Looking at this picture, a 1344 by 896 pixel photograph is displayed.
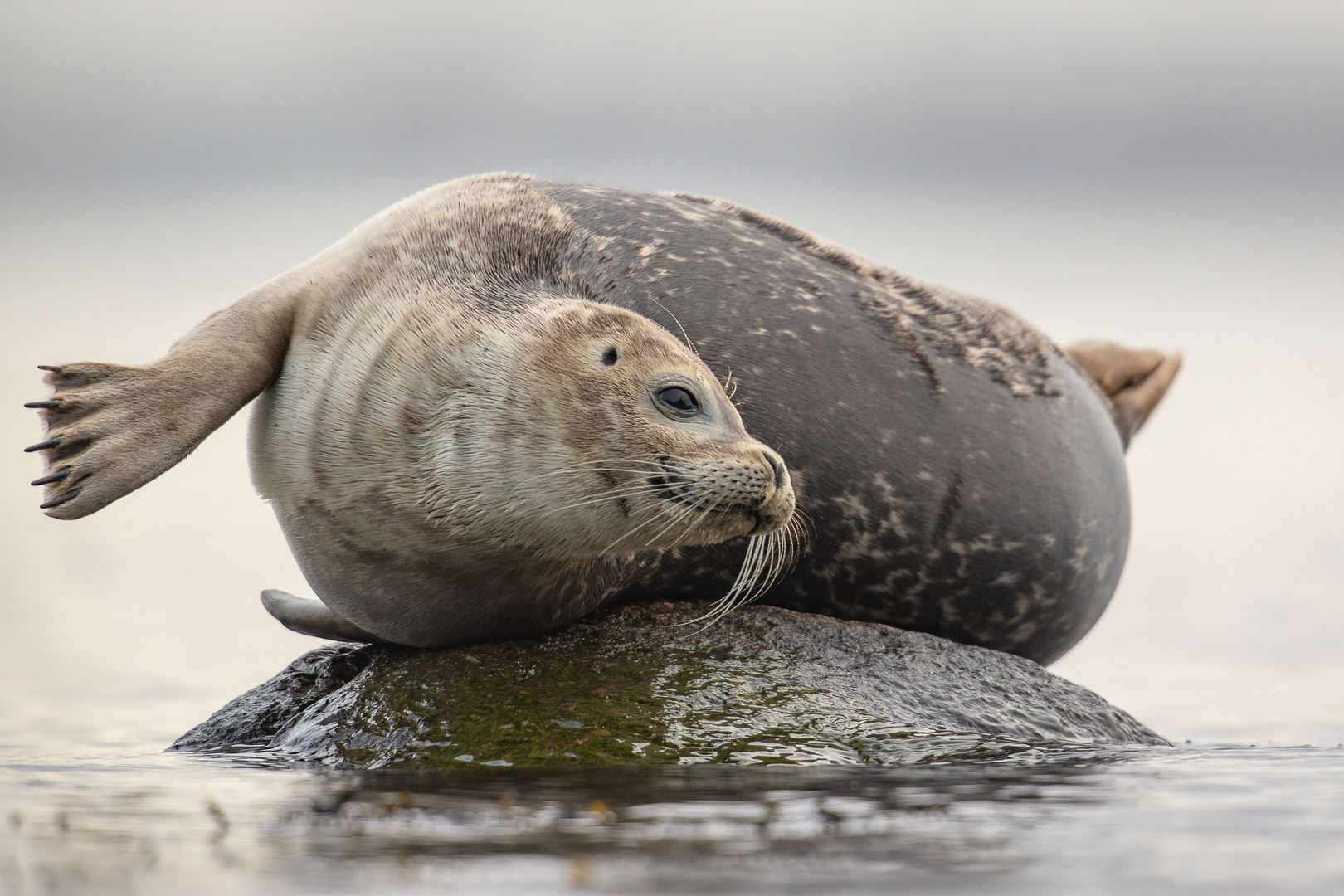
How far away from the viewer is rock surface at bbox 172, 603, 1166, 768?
15.3ft

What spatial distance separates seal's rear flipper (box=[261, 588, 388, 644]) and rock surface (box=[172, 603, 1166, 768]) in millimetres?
107

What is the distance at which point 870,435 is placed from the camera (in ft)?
18.5

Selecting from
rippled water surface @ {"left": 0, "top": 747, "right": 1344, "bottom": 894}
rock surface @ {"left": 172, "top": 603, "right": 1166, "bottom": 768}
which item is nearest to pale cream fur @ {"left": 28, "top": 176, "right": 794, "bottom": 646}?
rock surface @ {"left": 172, "top": 603, "right": 1166, "bottom": 768}

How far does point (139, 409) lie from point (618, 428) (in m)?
1.48

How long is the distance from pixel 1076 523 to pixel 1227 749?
1477 millimetres

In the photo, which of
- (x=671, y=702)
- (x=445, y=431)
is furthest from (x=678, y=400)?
(x=671, y=702)

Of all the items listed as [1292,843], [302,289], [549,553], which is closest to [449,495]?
[549,553]

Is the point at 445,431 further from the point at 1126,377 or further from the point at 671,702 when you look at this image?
the point at 1126,377

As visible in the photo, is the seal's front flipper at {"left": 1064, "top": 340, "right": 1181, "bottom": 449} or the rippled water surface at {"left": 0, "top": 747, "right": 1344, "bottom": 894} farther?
the seal's front flipper at {"left": 1064, "top": 340, "right": 1181, "bottom": 449}

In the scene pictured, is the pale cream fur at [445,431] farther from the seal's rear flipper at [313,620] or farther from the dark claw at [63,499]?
the seal's rear flipper at [313,620]

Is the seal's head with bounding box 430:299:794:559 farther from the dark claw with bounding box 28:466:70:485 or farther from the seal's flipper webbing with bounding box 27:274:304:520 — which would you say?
the dark claw with bounding box 28:466:70:485

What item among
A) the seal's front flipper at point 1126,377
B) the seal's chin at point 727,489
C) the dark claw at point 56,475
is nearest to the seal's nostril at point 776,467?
the seal's chin at point 727,489

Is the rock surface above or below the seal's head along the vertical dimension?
below

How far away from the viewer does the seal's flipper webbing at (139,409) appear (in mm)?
4559
